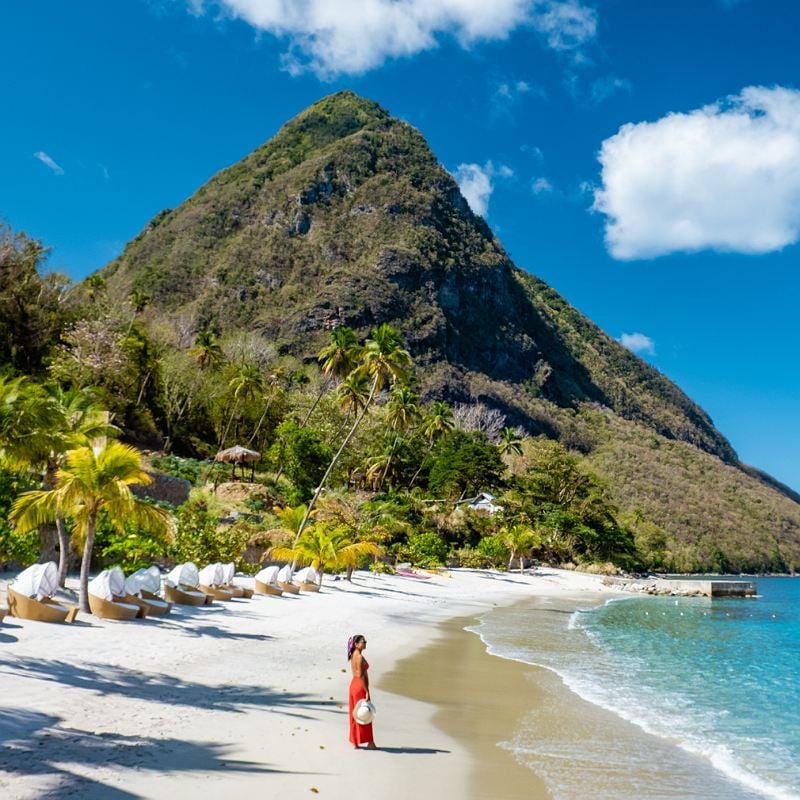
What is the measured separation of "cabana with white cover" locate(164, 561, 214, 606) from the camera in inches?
730

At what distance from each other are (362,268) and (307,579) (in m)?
130

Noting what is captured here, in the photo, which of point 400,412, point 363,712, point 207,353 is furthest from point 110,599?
point 400,412

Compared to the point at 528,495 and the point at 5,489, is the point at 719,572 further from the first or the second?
the point at 5,489

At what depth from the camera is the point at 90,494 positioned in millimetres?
14703

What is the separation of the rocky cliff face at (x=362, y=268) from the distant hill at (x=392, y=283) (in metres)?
0.44

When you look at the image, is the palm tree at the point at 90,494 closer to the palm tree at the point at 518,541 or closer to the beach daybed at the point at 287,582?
the beach daybed at the point at 287,582

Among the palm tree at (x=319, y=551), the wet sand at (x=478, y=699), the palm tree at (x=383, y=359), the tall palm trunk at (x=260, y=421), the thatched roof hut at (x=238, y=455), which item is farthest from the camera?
the tall palm trunk at (x=260, y=421)

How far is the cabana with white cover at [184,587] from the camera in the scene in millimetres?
18531

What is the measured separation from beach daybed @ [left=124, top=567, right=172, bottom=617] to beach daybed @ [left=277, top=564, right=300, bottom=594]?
8.12 meters

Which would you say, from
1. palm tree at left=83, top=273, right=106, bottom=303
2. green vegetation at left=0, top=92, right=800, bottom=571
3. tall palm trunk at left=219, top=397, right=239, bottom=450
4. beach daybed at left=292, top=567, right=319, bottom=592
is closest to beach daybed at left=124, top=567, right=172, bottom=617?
green vegetation at left=0, top=92, right=800, bottom=571

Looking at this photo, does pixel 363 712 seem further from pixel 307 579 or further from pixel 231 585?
pixel 307 579

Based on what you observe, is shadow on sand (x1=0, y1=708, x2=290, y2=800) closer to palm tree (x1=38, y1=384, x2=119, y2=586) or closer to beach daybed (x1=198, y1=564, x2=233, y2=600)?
palm tree (x1=38, y1=384, x2=119, y2=586)

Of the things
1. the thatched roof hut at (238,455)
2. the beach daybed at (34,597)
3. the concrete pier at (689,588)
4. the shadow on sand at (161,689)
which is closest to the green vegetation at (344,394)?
the thatched roof hut at (238,455)

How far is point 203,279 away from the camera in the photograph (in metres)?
145
